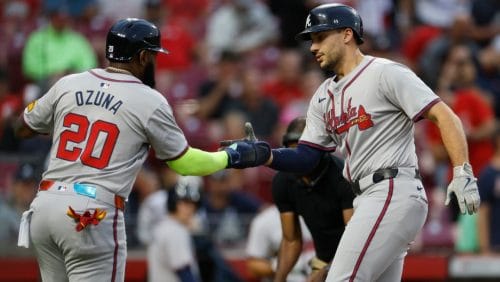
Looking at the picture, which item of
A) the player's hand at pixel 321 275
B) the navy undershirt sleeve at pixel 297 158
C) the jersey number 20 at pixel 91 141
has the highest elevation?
the jersey number 20 at pixel 91 141

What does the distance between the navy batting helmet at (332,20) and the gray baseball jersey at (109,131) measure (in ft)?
3.25

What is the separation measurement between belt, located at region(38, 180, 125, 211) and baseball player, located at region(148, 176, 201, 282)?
143 inches

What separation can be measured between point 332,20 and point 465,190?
1292 mm

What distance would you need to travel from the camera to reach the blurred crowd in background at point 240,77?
11484 mm

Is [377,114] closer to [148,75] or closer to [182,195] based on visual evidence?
[148,75]

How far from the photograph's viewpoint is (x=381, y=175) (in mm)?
6395

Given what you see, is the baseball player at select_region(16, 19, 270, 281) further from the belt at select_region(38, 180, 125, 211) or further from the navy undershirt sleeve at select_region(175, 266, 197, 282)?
the navy undershirt sleeve at select_region(175, 266, 197, 282)

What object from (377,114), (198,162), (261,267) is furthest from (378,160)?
(261,267)

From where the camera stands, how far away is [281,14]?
15.0 meters

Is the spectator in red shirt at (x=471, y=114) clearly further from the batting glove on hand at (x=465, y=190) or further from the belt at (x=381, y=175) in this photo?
the batting glove on hand at (x=465, y=190)

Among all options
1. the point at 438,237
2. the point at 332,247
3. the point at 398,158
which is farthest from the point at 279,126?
the point at 398,158

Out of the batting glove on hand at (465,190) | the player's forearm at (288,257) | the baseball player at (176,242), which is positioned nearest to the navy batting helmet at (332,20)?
the batting glove on hand at (465,190)

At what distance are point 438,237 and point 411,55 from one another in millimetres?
3575

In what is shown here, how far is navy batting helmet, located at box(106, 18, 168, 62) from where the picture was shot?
6.47 metres
